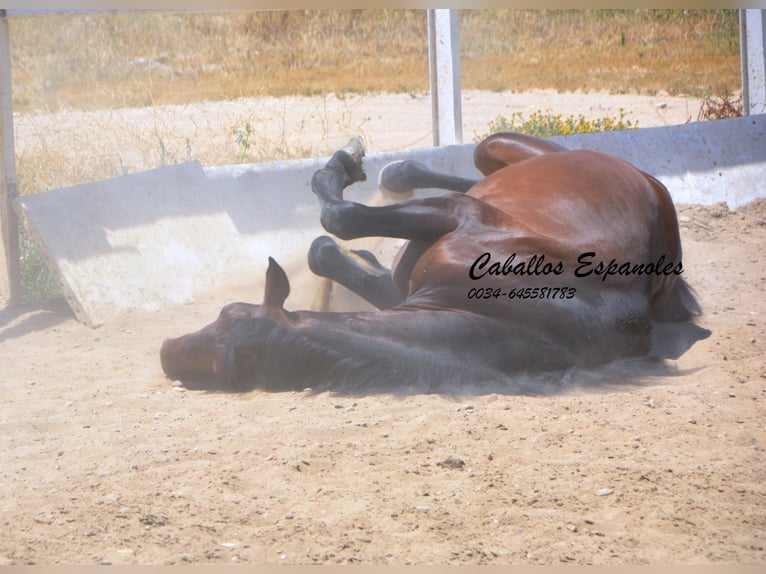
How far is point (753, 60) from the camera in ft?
26.7

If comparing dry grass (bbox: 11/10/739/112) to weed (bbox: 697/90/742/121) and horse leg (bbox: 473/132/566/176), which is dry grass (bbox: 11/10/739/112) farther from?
horse leg (bbox: 473/132/566/176)

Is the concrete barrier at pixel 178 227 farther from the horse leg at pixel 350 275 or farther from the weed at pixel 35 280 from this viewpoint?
the horse leg at pixel 350 275

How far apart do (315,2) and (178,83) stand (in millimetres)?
5526

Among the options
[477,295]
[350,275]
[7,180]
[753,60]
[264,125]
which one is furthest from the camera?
[264,125]

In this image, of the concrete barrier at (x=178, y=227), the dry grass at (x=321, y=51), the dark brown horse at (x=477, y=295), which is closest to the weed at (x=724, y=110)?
the dry grass at (x=321, y=51)

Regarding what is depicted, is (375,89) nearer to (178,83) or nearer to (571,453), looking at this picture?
(178,83)

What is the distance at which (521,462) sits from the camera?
2848 mm

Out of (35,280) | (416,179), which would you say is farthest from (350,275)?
(35,280)

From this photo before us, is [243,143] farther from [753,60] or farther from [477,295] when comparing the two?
[753,60]

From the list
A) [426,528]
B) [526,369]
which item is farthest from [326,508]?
[526,369]

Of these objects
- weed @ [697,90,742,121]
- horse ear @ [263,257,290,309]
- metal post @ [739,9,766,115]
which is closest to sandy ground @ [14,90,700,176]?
weed @ [697,90,742,121]

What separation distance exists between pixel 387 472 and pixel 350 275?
61.7 inches

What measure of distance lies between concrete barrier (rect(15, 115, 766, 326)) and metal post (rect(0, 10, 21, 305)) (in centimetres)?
20

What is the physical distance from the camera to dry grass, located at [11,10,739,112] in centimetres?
935
